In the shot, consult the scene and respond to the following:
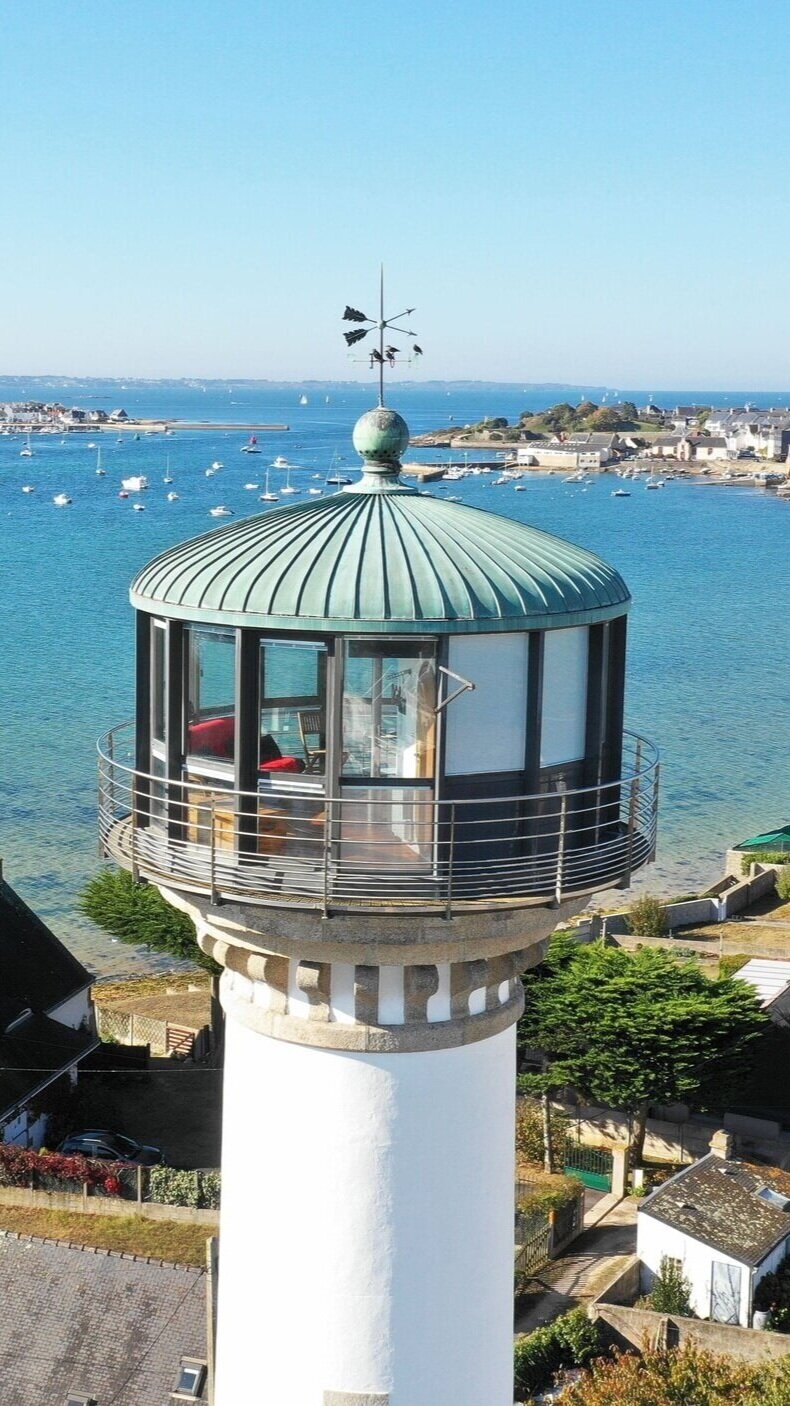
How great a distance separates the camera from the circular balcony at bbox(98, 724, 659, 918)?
7996mm

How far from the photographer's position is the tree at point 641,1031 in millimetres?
29062

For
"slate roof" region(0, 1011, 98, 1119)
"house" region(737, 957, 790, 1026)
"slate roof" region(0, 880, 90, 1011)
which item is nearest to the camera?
"slate roof" region(0, 1011, 98, 1119)

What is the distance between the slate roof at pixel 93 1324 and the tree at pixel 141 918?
12.7m

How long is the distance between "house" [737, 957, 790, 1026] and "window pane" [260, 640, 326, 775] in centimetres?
2509

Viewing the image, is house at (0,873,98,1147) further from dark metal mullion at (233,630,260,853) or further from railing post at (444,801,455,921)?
railing post at (444,801,455,921)

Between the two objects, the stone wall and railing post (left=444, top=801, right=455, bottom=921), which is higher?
railing post (left=444, top=801, right=455, bottom=921)

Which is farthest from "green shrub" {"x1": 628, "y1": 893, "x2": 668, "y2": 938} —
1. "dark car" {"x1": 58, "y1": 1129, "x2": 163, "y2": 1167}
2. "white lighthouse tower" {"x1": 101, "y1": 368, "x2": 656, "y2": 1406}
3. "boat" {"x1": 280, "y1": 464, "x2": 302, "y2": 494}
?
"boat" {"x1": 280, "y1": 464, "x2": 302, "y2": 494}

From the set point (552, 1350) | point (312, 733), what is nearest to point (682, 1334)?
point (552, 1350)

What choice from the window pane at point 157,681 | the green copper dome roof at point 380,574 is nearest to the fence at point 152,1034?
the window pane at point 157,681

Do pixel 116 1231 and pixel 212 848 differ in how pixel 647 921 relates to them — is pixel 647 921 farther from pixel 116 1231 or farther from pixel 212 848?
pixel 212 848

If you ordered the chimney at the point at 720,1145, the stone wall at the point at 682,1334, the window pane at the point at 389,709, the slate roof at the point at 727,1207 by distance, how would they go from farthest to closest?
the chimney at the point at 720,1145, the slate roof at the point at 727,1207, the stone wall at the point at 682,1334, the window pane at the point at 389,709

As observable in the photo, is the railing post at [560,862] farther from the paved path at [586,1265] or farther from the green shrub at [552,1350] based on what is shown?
the paved path at [586,1265]

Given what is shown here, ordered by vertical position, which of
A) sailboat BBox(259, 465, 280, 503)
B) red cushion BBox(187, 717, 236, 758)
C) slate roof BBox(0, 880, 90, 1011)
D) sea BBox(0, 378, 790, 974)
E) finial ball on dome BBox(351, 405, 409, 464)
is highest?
finial ball on dome BBox(351, 405, 409, 464)

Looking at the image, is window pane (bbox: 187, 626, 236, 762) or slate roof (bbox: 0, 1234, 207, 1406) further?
slate roof (bbox: 0, 1234, 207, 1406)
